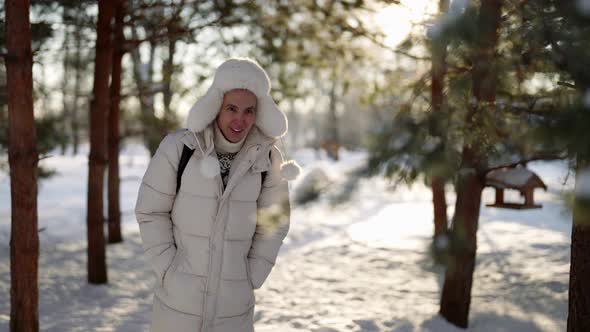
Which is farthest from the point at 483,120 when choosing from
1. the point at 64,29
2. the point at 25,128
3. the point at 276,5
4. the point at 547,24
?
the point at 64,29

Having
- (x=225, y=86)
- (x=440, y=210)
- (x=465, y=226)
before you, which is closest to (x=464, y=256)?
(x=465, y=226)

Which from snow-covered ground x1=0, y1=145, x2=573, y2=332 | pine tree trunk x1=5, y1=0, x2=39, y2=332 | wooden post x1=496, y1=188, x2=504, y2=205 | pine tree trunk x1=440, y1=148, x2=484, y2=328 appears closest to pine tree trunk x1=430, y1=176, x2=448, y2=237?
snow-covered ground x1=0, y1=145, x2=573, y2=332

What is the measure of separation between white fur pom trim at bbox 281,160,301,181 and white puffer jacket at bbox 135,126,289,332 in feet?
0.30

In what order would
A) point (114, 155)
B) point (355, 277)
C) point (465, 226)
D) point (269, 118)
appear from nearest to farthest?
1. point (269, 118)
2. point (465, 226)
3. point (355, 277)
4. point (114, 155)

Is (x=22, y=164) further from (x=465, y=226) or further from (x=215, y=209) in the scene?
(x=465, y=226)

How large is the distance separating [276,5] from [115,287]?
4.00m

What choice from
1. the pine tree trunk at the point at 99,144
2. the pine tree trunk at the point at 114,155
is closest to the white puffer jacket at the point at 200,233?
the pine tree trunk at the point at 99,144

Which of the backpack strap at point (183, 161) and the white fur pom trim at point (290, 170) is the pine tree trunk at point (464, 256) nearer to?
the white fur pom trim at point (290, 170)

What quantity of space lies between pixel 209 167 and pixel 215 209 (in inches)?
8.2

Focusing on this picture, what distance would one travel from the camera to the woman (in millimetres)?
2266

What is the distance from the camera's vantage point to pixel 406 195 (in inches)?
569

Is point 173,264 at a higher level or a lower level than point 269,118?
lower

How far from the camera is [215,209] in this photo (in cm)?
228

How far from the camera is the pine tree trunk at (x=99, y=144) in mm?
5254
